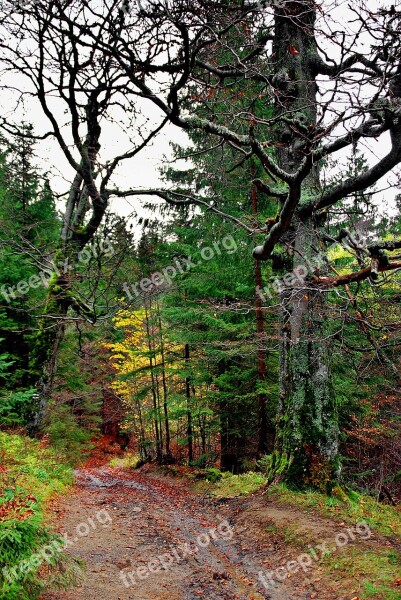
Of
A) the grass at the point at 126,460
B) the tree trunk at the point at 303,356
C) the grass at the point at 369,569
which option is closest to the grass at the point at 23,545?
the grass at the point at 369,569

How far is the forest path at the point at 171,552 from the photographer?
4.34m

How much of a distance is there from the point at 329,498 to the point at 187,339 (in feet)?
25.2

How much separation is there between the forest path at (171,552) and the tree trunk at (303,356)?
1.04 m

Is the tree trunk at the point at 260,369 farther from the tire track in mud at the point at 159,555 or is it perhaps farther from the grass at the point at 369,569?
the grass at the point at 369,569

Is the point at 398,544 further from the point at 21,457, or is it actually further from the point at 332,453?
the point at 21,457

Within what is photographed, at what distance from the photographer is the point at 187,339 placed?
1352 centimetres

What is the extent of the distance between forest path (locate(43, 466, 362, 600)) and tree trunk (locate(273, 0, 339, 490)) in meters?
1.04

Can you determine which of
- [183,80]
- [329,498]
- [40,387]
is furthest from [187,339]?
[183,80]

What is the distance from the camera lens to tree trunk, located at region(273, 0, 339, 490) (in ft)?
22.7

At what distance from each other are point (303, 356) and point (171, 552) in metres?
3.77

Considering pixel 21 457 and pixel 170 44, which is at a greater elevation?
pixel 170 44

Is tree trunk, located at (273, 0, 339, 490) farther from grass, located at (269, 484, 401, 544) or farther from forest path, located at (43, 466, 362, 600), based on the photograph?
forest path, located at (43, 466, 362, 600)

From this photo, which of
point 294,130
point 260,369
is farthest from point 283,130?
point 260,369

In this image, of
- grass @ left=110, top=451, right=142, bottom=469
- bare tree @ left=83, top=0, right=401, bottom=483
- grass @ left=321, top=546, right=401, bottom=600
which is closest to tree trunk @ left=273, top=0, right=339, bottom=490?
bare tree @ left=83, top=0, right=401, bottom=483
